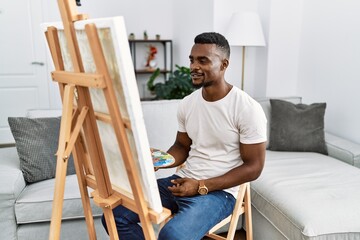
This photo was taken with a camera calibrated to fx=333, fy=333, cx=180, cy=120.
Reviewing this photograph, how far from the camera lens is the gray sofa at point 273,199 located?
5.14ft

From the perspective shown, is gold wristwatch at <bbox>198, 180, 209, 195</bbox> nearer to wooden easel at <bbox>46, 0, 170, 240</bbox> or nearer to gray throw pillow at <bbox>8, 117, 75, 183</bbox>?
wooden easel at <bbox>46, 0, 170, 240</bbox>

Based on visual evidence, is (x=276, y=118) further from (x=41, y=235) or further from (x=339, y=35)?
(x=41, y=235)

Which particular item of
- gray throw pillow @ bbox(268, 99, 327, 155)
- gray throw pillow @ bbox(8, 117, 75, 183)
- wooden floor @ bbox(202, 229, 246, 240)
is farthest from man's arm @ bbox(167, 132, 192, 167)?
gray throw pillow @ bbox(268, 99, 327, 155)

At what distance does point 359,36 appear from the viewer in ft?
8.39

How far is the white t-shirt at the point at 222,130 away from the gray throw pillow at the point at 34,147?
3.07 ft

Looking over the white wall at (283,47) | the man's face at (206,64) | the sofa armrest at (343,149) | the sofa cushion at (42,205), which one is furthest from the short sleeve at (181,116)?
the white wall at (283,47)

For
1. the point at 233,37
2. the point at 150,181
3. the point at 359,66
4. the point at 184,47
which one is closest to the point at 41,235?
the point at 150,181

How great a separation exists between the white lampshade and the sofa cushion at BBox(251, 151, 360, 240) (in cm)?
120

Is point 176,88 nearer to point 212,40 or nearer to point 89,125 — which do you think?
point 212,40

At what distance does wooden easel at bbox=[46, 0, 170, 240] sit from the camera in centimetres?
96

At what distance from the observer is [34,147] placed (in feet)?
6.75

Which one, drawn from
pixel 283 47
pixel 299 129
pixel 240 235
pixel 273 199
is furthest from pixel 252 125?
pixel 283 47

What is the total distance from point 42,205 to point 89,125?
37.5 inches

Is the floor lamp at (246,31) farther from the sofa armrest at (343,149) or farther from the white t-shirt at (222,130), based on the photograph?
the white t-shirt at (222,130)
